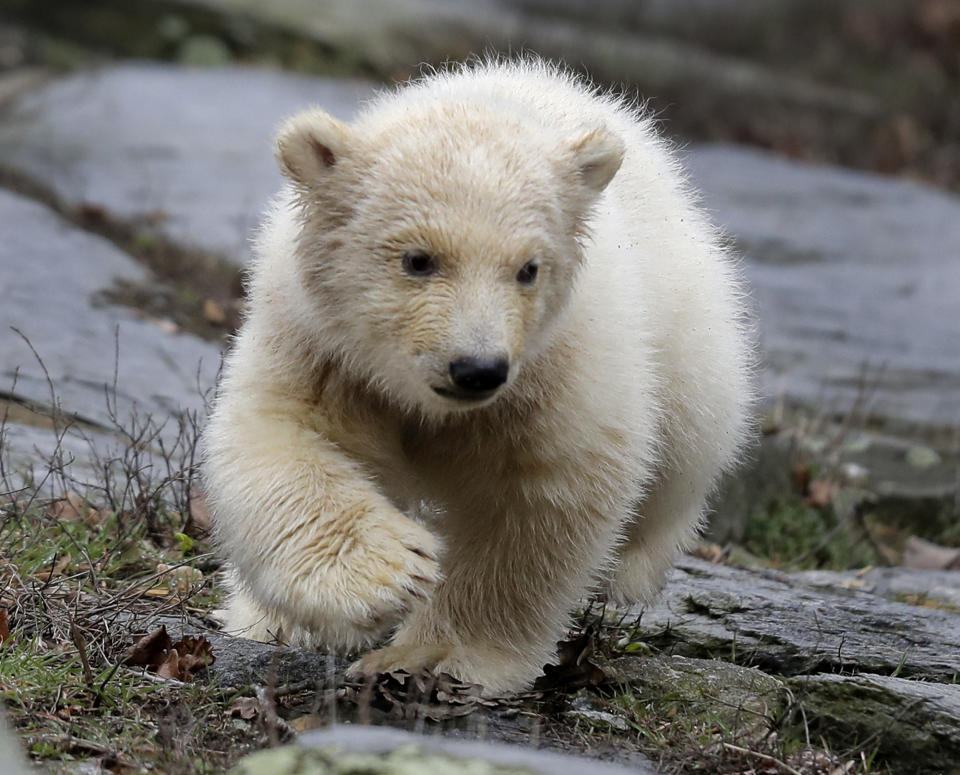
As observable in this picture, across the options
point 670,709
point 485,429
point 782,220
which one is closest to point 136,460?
point 485,429

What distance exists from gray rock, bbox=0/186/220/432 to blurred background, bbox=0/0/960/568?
0.02 metres

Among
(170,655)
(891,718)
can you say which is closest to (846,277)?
(891,718)

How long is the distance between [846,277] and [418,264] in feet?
28.2

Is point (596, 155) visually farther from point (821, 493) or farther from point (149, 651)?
point (821, 493)

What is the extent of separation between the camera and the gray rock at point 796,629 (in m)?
4.88

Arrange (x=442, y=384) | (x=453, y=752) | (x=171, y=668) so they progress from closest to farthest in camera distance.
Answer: (x=453, y=752)
(x=442, y=384)
(x=171, y=668)

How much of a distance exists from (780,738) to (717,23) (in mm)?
16640

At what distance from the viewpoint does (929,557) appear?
762 centimetres

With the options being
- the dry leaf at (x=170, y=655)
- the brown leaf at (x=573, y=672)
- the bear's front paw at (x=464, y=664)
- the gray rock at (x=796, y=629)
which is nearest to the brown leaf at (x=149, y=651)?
the dry leaf at (x=170, y=655)

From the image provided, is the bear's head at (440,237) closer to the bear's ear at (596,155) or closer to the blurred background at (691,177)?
the bear's ear at (596,155)

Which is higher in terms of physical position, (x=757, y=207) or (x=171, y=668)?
(x=757, y=207)

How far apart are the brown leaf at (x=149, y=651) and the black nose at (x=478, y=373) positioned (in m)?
1.41

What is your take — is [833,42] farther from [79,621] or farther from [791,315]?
[79,621]

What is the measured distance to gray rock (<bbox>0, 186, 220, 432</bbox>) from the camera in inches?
259
